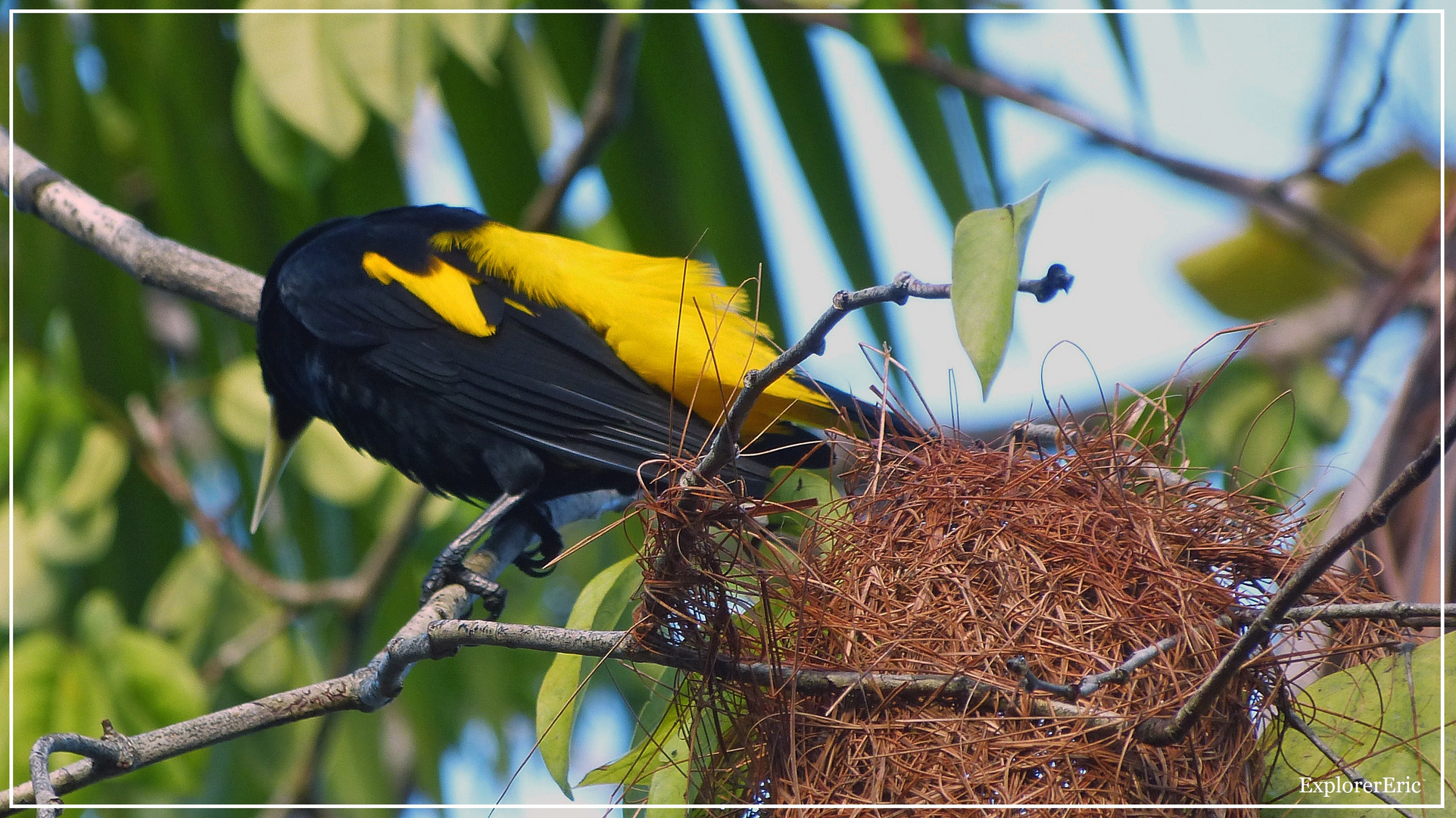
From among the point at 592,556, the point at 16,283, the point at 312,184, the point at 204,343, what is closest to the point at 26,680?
the point at 312,184

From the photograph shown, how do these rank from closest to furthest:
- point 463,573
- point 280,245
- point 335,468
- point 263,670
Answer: point 463,573 < point 335,468 < point 263,670 < point 280,245

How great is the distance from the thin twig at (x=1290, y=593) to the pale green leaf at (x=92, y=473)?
2.34m

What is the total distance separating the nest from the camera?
1.28 metres

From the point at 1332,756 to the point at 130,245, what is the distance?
2.33m

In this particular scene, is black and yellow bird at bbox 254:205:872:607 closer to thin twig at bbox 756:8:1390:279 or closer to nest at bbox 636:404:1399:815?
nest at bbox 636:404:1399:815

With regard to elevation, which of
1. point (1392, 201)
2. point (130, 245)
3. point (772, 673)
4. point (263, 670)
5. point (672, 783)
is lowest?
point (672, 783)

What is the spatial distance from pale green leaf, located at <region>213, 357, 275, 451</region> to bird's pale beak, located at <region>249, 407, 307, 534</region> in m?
0.02

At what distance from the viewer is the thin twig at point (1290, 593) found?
0.97 meters

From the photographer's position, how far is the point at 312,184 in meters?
2.42

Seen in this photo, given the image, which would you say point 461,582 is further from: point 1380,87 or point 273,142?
point 1380,87

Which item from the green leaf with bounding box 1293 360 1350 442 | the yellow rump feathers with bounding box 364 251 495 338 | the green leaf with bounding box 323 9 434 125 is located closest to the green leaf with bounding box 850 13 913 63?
the green leaf with bounding box 323 9 434 125

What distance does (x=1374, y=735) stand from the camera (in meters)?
1.35

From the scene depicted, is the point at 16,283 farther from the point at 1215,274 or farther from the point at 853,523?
the point at 1215,274

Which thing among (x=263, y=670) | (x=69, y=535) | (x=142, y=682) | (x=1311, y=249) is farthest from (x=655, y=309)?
(x=1311, y=249)
